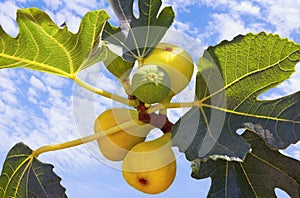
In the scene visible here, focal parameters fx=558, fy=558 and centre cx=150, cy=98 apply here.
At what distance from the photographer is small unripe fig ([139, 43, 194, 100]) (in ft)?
5.14

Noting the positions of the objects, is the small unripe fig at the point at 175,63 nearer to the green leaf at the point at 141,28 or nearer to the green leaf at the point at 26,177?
the green leaf at the point at 141,28

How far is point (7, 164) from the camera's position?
1.87m

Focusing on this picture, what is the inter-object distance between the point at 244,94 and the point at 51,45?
593mm

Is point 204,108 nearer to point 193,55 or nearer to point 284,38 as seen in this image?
point 193,55

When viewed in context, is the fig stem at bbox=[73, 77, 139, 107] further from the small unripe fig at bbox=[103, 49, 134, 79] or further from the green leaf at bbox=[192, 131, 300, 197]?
the green leaf at bbox=[192, 131, 300, 197]

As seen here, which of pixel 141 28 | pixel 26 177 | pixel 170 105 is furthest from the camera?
pixel 26 177

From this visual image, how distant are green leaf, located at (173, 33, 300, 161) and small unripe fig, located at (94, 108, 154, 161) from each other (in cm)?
15

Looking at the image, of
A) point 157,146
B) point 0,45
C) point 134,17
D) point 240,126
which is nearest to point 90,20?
point 134,17

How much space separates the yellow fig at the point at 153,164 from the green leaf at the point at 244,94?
0.22 feet

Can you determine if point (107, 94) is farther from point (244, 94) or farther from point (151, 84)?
point (244, 94)

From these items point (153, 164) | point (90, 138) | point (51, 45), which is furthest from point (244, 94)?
point (51, 45)

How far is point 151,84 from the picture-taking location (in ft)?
4.91

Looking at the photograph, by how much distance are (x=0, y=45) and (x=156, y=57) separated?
472 millimetres

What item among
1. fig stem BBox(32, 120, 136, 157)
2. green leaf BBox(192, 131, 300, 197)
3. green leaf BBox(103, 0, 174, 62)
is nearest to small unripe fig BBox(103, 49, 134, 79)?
green leaf BBox(103, 0, 174, 62)
